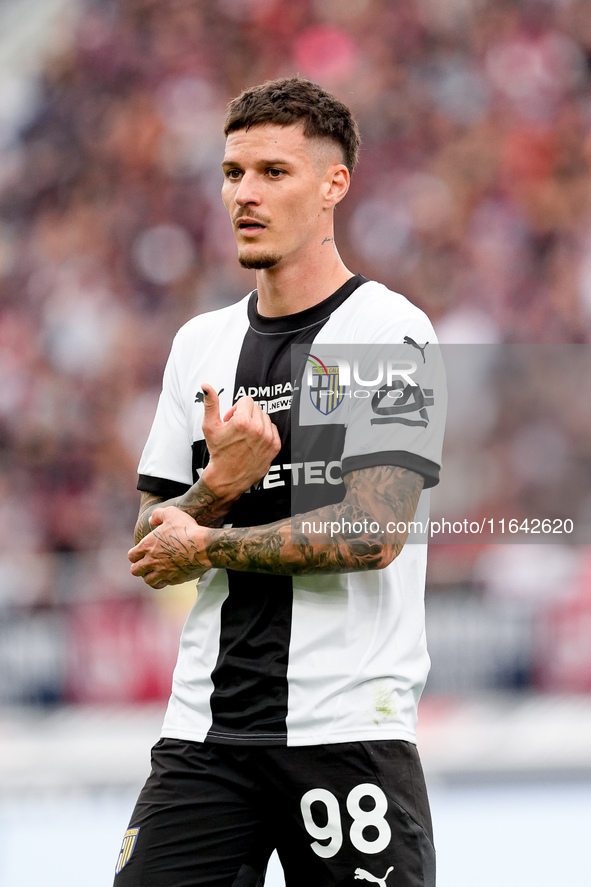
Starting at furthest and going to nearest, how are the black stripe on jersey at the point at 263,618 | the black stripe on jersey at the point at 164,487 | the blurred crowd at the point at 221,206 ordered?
the blurred crowd at the point at 221,206 < the black stripe on jersey at the point at 164,487 < the black stripe on jersey at the point at 263,618

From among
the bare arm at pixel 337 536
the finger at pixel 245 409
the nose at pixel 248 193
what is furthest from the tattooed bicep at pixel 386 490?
the nose at pixel 248 193

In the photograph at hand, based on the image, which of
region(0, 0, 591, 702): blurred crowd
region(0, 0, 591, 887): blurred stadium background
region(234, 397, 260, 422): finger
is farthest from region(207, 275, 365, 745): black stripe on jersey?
region(0, 0, 591, 702): blurred crowd

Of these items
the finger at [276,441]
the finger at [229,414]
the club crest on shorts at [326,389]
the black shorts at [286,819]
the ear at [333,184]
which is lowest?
the black shorts at [286,819]

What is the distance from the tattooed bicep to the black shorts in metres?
0.46

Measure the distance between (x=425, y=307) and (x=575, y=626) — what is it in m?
2.62

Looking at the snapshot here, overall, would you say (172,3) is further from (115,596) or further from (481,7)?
(115,596)

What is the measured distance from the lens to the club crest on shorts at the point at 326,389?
2172 mm

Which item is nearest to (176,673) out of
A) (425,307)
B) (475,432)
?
(475,432)

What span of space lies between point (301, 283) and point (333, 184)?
24cm

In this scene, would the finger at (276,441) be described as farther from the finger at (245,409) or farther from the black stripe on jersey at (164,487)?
the black stripe on jersey at (164,487)

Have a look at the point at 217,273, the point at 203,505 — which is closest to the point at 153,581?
the point at 203,505

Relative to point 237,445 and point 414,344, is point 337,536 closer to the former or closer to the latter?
point 237,445

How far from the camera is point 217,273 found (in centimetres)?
766

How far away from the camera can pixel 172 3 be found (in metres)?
8.27
